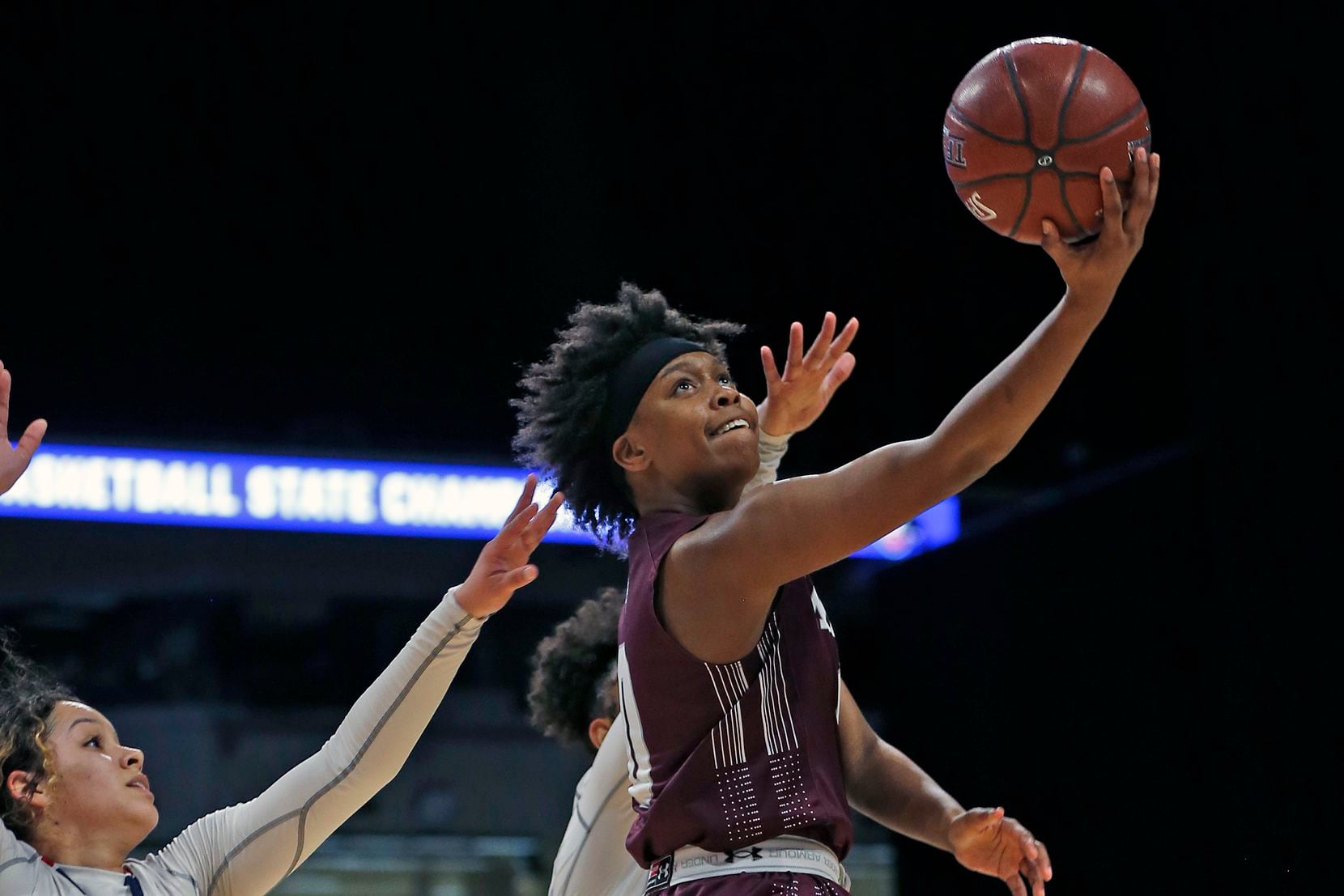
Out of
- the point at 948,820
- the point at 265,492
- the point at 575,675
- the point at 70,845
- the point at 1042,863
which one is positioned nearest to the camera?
the point at 1042,863

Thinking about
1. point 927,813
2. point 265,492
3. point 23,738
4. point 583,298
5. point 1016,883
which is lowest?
point 1016,883

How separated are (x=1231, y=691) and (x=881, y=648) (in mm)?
2869

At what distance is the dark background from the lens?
17.6ft

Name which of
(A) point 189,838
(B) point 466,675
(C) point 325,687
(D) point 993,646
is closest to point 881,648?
(D) point 993,646

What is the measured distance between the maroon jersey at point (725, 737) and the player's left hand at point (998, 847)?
0.22m

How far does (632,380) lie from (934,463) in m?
0.67

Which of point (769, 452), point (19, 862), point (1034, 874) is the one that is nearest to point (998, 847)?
Result: point (1034, 874)

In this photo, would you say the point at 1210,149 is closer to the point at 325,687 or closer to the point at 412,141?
the point at 412,141

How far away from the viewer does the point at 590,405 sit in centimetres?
251

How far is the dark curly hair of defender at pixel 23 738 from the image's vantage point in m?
2.52

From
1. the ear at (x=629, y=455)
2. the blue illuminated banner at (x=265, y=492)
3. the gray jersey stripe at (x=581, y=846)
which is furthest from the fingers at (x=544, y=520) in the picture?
the blue illuminated banner at (x=265, y=492)

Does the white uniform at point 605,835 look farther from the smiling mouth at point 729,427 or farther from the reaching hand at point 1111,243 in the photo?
the reaching hand at point 1111,243

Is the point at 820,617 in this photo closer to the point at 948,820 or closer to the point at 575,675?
the point at 948,820

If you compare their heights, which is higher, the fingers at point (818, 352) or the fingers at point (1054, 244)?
the fingers at point (818, 352)
